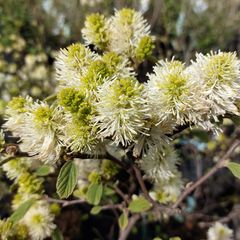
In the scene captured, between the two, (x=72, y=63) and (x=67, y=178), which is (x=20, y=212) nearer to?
(x=67, y=178)

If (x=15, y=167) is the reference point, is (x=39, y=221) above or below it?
below

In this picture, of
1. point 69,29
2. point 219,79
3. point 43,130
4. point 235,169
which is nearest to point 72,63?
point 43,130

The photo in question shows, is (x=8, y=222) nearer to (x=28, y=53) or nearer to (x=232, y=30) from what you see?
(x=28, y=53)

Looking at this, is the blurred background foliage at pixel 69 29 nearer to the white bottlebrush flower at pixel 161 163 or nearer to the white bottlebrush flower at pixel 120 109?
the white bottlebrush flower at pixel 161 163

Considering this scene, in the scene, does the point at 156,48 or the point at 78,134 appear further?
the point at 156,48

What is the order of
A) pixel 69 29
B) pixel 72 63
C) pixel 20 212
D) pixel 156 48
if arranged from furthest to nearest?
pixel 69 29, pixel 156 48, pixel 20 212, pixel 72 63

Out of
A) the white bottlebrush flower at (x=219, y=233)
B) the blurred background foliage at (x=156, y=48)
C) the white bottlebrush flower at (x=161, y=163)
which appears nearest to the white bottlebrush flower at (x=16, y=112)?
the white bottlebrush flower at (x=161, y=163)
